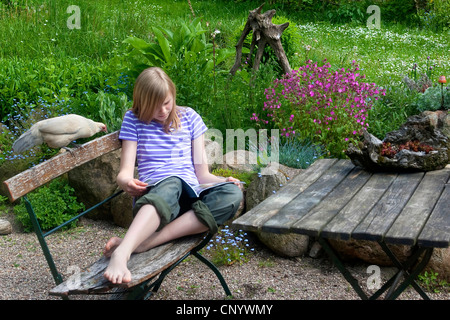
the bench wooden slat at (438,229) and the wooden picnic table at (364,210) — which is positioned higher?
the bench wooden slat at (438,229)

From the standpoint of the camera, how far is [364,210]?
102 inches

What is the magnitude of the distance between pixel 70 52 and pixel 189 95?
9.04ft

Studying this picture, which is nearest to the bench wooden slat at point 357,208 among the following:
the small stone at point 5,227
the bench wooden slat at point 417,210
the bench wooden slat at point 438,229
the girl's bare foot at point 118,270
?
the bench wooden slat at point 417,210

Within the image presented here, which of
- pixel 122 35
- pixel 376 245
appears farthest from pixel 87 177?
pixel 122 35

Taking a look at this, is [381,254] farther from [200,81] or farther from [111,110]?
[111,110]

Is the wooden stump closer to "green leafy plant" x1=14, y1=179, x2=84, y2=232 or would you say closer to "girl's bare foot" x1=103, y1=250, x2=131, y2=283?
"green leafy plant" x1=14, y1=179, x2=84, y2=232

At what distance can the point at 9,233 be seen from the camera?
453 cm

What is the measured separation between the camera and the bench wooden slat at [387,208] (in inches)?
92.3

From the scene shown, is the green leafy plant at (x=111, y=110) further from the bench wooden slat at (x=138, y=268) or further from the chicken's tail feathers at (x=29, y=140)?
the bench wooden slat at (x=138, y=268)

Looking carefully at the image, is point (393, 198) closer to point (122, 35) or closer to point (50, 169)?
point (50, 169)

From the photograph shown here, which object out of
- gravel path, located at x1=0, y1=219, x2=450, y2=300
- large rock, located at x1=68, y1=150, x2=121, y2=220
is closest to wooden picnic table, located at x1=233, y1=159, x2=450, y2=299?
gravel path, located at x1=0, y1=219, x2=450, y2=300

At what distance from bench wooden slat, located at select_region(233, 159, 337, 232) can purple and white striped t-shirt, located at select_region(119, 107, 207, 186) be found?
1.80 feet

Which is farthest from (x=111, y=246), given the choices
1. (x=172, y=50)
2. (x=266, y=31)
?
(x=266, y=31)

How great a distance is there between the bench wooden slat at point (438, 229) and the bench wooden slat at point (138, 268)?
115cm
